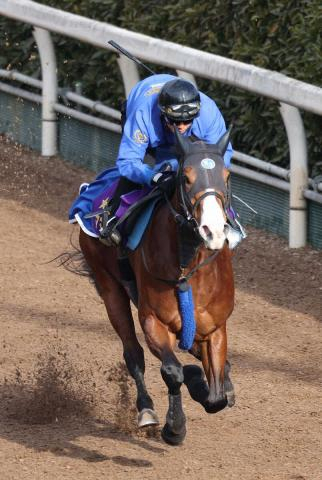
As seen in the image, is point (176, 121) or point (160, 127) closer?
point (176, 121)

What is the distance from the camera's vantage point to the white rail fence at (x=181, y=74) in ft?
30.8

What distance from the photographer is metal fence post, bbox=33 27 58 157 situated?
39.9 ft

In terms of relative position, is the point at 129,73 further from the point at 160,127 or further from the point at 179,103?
the point at 179,103

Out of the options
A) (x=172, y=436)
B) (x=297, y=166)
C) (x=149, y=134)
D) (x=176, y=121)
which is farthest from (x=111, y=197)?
(x=297, y=166)

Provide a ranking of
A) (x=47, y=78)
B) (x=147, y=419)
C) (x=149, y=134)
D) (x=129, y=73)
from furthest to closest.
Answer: (x=47, y=78)
(x=129, y=73)
(x=149, y=134)
(x=147, y=419)

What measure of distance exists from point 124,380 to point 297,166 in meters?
2.68

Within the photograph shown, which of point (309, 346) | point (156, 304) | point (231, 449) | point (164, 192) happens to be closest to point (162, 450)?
point (231, 449)

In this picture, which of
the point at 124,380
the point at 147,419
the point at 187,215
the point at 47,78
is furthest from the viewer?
the point at 47,78

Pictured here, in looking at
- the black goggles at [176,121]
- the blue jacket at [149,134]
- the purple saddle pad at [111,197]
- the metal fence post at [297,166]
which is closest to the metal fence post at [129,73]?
the metal fence post at [297,166]

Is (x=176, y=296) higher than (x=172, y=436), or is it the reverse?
(x=176, y=296)

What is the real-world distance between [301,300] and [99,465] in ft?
9.79

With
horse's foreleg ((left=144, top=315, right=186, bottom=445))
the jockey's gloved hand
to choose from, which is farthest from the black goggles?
horse's foreleg ((left=144, top=315, right=186, bottom=445))

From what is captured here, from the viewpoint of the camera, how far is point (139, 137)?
6.59 meters

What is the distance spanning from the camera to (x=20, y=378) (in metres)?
7.80
